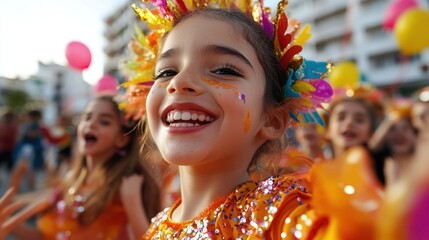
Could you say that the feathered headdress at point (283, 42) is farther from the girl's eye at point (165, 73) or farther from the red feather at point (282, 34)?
the girl's eye at point (165, 73)

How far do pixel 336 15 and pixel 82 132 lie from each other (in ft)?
105

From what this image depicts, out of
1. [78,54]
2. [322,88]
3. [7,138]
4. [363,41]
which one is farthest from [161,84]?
[363,41]

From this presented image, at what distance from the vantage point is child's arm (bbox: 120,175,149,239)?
221cm

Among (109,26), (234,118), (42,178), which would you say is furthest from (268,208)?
(109,26)

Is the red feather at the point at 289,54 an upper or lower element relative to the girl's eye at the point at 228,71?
upper

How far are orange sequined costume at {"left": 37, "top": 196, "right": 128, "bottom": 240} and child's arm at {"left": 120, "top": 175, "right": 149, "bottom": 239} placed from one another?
0.32 ft

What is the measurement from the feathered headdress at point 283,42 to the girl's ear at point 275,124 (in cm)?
5

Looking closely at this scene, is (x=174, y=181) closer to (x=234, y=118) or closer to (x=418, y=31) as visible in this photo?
(x=234, y=118)

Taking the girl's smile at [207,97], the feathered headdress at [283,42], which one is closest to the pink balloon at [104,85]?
the feathered headdress at [283,42]

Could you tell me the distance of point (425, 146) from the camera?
536mm

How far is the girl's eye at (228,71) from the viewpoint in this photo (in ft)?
3.93

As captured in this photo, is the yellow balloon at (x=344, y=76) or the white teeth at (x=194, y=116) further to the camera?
the yellow balloon at (x=344, y=76)

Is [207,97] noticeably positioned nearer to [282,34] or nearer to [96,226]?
[282,34]

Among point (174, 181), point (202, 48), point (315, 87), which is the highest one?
point (202, 48)
